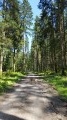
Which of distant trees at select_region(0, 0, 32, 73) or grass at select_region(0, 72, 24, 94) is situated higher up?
distant trees at select_region(0, 0, 32, 73)

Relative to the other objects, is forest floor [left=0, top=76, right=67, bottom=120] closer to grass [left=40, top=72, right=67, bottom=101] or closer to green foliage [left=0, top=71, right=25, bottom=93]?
grass [left=40, top=72, right=67, bottom=101]

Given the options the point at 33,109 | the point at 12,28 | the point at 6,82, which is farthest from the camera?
the point at 12,28

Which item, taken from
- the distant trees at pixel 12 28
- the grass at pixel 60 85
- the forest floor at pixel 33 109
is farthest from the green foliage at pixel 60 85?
the distant trees at pixel 12 28

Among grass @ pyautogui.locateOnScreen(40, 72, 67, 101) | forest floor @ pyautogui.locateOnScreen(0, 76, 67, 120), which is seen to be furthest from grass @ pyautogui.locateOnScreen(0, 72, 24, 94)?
forest floor @ pyautogui.locateOnScreen(0, 76, 67, 120)

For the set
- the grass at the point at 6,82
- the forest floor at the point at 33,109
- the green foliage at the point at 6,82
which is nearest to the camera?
the forest floor at the point at 33,109

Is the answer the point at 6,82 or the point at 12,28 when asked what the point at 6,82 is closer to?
the point at 6,82

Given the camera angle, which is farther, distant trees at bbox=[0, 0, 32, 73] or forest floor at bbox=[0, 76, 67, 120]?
distant trees at bbox=[0, 0, 32, 73]

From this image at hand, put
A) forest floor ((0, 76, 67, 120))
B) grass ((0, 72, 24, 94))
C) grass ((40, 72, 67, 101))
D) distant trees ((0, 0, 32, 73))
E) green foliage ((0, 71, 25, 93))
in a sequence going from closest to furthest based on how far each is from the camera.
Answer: forest floor ((0, 76, 67, 120)), grass ((40, 72, 67, 101)), grass ((0, 72, 24, 94)), green foliage ((0, 71, 25, 93)), distant trees ((0, 0, 32, 73))

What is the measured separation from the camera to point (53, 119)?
31.5ft

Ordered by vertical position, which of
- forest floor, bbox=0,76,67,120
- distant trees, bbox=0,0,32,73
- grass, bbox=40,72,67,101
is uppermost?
distant trees, bbox=0,0,32,73

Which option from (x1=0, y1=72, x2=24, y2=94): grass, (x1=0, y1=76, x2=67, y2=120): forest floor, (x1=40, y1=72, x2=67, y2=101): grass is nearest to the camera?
(x1=0, y1=76, x2=67, y2=120): forest floor

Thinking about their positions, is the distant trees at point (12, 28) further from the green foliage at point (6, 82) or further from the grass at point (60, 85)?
the grass at point (60, 85)

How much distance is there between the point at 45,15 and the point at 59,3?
494 cm

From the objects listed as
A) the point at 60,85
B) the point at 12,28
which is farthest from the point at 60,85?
the point at 12,28
